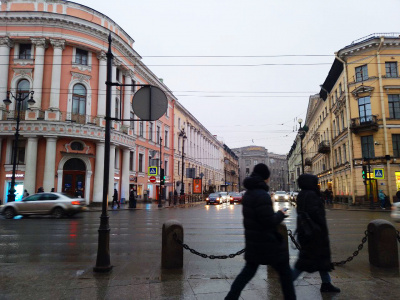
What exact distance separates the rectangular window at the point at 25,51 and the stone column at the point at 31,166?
8.11 m

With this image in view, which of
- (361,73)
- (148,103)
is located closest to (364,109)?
(361,73)

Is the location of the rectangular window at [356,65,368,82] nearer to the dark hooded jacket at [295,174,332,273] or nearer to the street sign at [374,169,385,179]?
the street sign at [374,169,385,179]

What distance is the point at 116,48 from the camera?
33.7 meters

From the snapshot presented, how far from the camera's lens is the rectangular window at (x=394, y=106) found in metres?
31.4

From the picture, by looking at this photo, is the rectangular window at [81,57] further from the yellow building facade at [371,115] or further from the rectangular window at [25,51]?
the yellow building facade at [371,115]

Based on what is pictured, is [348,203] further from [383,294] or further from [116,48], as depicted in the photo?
[383,294]

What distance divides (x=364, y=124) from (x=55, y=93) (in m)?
29.7

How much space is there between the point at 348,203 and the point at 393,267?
29.8 m

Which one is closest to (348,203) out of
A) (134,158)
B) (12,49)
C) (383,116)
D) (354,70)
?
(383,116)

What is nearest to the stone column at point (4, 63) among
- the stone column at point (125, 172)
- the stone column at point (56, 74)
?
the stone column at point (56, 74)

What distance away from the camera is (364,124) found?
104 ft

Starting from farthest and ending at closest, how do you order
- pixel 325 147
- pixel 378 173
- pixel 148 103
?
pixel 325 147
pixel 378 173
pixel 148 103

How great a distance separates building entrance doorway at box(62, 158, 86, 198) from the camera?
29688mm

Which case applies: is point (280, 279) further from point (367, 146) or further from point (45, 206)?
point (367, 146)
